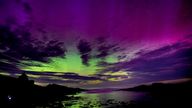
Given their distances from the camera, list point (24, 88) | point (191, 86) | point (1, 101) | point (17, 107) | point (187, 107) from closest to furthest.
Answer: point (1, 101) < point (17, 107) < point (187, 107) < point (24, 88) < point (191, 86)

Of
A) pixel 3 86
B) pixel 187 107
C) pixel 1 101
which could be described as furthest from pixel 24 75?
pixel 187 107

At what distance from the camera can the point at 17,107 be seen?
41625 mm

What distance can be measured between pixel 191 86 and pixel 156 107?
11171 centimetres

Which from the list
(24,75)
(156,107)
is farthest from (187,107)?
(24,75)

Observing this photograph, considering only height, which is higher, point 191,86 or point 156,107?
point 191,86

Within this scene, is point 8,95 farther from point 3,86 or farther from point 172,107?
point 172,107

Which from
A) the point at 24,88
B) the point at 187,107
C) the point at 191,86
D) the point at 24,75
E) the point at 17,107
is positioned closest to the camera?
the point at 17,107

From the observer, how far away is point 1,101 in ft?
127

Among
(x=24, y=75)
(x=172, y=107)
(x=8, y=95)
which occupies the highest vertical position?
(x=24, y=75)

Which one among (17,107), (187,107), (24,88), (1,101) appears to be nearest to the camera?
(1,101)

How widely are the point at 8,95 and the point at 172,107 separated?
148ft

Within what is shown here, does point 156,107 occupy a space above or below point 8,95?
below

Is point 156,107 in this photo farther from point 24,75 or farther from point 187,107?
point 24,75

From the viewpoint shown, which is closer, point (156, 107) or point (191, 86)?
point (156, 107)
